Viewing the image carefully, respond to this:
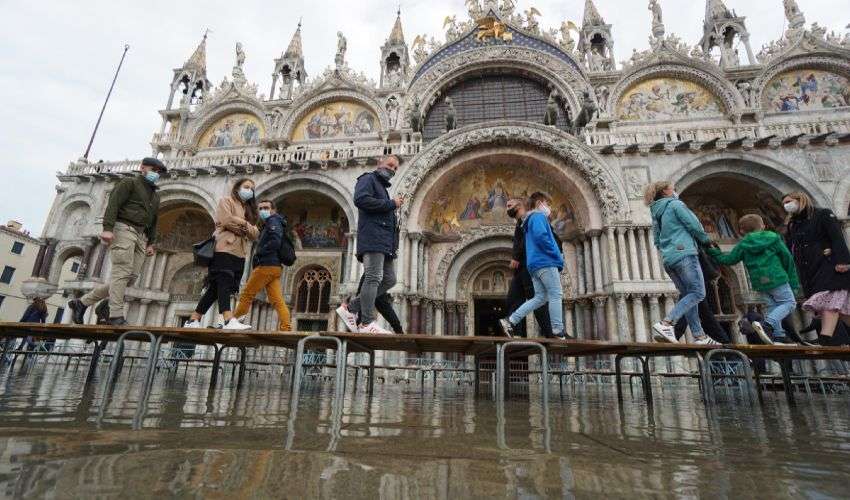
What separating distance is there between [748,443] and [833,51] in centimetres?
1996

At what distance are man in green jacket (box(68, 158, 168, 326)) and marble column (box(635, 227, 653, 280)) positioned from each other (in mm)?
10959

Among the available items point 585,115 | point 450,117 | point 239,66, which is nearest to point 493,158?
point 450,117

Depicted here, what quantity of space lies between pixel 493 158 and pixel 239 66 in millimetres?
13869

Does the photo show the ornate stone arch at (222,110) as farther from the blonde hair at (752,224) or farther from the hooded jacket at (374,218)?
the blonde hair at (752,224)

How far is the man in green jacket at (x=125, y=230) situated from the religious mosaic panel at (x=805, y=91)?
19238 millimetres

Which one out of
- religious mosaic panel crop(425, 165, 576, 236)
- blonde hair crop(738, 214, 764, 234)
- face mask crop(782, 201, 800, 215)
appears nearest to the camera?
blonde hair crop(738, 214, 764, 234)

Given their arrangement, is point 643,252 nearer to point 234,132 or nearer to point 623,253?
point 623,253

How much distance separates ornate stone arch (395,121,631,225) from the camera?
11695 mm

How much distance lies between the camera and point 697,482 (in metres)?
1.15

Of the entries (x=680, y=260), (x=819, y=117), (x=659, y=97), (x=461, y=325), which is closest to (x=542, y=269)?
(x=680, y=260)

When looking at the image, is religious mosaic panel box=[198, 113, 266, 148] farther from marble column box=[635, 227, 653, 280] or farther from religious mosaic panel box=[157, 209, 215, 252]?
marble column box=[635, 227, 653, 280]

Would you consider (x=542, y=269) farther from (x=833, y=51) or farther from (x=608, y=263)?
(x=833, y=51)

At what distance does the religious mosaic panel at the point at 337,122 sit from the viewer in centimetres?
1736

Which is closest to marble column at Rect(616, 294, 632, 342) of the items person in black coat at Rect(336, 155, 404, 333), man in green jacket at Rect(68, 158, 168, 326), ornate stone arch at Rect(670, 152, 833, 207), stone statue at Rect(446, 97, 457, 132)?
ornate stone arch at Rect(670, 152, 833, 207)
